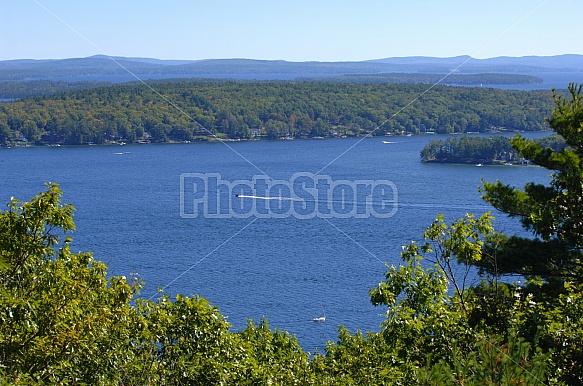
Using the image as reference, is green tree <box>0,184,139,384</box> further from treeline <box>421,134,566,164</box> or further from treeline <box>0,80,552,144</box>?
treeline <box>0,80,552,144</box>

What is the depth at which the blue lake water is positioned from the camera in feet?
75.9

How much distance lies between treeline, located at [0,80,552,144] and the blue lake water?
334 inches

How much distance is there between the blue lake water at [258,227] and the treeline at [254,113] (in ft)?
27.8

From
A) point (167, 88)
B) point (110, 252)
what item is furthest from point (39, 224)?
point (167, 88)

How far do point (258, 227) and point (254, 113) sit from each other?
148 ft

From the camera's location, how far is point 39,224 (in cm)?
563

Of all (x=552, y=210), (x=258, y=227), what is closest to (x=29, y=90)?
(x=258, y=227)

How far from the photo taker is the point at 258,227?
34.6 m

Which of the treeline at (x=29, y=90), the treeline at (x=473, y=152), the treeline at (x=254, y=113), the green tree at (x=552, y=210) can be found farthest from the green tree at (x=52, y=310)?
the treeline at (x=29, y=90)

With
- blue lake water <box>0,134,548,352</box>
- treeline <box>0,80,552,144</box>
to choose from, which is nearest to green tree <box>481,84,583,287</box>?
blue lake water <box>0,134,548,352</box>

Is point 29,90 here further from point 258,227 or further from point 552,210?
point 552,210

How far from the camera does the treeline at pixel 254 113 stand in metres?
71.6

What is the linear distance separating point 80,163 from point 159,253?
98.3 ft

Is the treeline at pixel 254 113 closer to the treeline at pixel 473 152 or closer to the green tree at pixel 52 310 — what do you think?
the treeline at pixel 473 152
